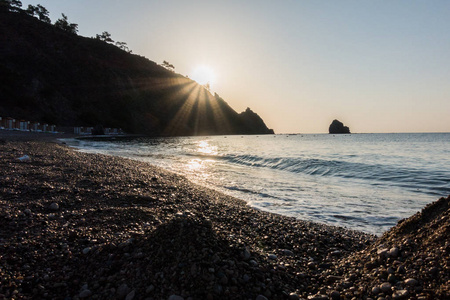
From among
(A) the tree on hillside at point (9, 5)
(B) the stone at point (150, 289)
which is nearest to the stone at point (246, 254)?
(B) the stone at point (150, 289)

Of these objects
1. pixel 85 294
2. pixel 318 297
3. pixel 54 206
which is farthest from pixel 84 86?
pixel 318 297

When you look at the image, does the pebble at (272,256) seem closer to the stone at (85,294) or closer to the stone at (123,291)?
the stone at (123,291)

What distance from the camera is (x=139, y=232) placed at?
4016 millimetres

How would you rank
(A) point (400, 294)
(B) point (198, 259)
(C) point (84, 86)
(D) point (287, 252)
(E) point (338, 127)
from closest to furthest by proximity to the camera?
(A) point (400, 294)
(B) point (198, 259)
(D) point (287, 252)
(C) point (84, 86)
(E) point (338, 127)

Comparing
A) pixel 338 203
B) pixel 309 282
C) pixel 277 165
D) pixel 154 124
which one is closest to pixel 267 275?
pixel 309 282

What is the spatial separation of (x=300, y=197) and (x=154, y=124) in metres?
85.6

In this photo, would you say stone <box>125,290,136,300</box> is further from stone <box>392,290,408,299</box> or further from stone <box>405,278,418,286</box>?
stone <box>405,278,418,286</box>

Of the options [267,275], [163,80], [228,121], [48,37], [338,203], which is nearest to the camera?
[267,275]

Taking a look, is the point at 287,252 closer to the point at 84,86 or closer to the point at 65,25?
the point at 84,86

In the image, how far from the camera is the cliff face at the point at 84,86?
59.7 meters

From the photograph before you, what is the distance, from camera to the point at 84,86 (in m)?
76.8

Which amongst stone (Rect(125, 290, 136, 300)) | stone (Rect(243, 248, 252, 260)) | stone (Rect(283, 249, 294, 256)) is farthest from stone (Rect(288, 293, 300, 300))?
stone (Rect(125, 290, 136, 300))

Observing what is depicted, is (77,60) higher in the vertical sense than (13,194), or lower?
higher

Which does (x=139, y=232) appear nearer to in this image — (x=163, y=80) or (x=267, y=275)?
(x=267, y=275)
